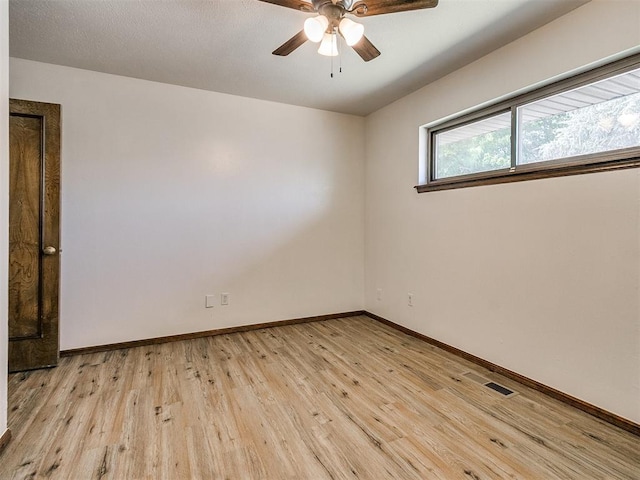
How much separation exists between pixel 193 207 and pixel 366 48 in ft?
7.14

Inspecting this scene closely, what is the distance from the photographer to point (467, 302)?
2.79 m

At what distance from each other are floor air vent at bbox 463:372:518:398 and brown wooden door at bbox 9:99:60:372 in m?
3.22

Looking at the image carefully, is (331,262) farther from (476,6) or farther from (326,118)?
(476,6)

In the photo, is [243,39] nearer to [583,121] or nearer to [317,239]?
[317,239]

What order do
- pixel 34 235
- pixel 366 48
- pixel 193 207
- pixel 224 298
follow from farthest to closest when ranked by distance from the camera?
pixel 224 298 < pixel 193 207 < pixel 34 235 < pixel 366 48

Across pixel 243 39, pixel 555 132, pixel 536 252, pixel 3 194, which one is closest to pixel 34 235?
pixel 3 194

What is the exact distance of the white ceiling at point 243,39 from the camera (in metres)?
2.04

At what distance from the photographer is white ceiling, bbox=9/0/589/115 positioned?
80.1 inches

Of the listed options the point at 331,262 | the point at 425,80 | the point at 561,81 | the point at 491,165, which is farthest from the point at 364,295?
the point at 561,81

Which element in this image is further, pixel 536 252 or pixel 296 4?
pixel 536 252

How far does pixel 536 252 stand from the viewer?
2270 mm

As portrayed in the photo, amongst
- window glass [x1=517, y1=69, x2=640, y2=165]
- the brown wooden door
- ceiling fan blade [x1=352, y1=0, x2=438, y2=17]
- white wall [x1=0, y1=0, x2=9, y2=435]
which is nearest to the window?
window glass [x1=517, y1=69, x2=640, y2=165]

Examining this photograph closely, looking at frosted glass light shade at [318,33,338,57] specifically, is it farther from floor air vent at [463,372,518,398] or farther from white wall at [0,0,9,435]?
floor air vent at [463,372,518,398]

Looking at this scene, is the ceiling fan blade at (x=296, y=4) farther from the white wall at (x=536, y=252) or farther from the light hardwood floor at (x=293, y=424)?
Answer: the light hardwood floor at (x=293, y=424)
